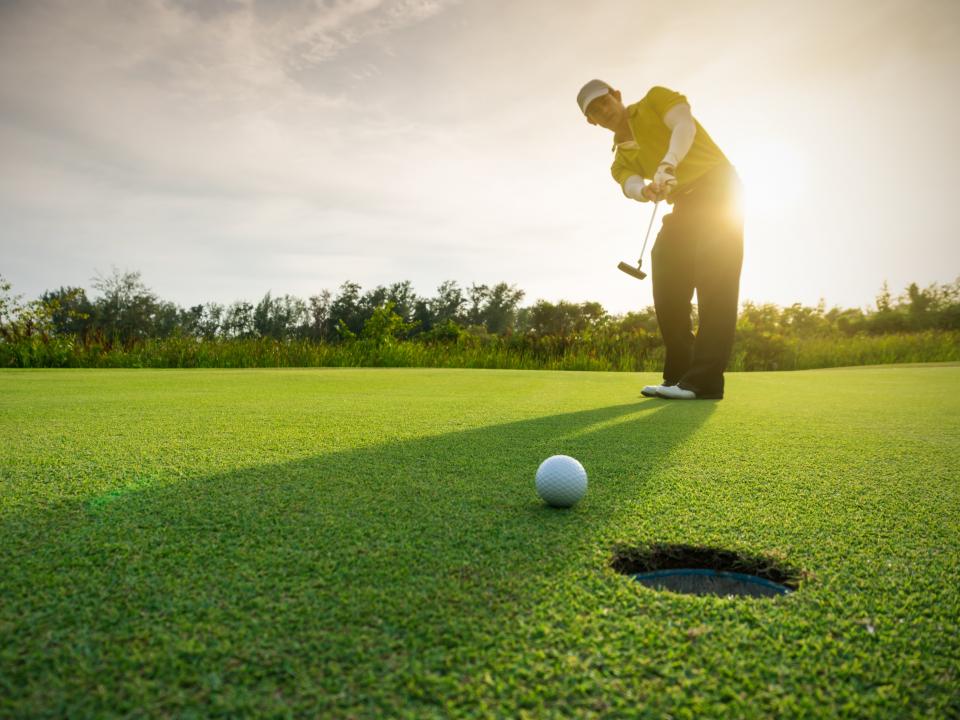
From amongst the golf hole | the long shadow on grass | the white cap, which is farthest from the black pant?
the golf hole

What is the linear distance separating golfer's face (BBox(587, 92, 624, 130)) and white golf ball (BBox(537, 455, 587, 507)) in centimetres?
416

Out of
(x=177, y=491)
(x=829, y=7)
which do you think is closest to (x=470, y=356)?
(x=829, y=7)

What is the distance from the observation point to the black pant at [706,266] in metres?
4.45

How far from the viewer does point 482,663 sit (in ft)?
2.73

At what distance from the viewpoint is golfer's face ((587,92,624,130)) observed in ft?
15.8

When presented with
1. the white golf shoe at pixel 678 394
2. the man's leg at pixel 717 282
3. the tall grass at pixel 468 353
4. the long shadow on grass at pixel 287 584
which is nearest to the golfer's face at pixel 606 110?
the man's leg at pixel 717 282

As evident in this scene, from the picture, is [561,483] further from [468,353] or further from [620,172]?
[468,353]

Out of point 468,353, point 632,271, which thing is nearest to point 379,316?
point 468,353

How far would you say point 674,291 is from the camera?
4.89 metres

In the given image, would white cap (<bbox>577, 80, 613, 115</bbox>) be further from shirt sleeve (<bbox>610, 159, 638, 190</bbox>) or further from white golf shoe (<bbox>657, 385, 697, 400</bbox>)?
white golf shoe (<bbox>657, 385, 697, 400</bbox>)

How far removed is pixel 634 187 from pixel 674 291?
1.02 m

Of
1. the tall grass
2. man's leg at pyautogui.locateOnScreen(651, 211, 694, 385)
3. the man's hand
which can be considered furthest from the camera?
the tall grass

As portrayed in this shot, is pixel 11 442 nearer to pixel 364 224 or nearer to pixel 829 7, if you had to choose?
pixel 829 7

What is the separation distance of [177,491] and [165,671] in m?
1.06
